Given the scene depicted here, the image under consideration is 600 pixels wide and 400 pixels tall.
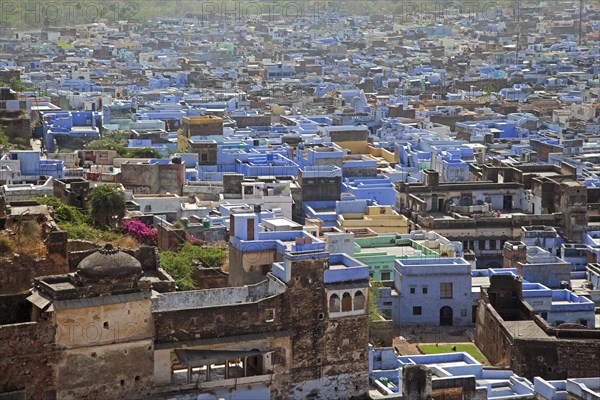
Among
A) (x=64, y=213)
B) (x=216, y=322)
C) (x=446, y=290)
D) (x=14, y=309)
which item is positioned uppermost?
(x=64, y=213)

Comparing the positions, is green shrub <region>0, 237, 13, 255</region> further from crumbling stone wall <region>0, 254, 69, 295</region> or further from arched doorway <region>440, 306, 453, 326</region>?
arched doorway <region>440, 306, 453, 326</region>

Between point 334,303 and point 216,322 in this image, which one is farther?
point 334,303

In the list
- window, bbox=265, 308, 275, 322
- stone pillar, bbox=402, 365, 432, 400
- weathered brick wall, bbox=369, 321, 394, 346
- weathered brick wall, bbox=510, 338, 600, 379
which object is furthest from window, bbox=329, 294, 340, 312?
weathered brick wall, bbox=510, 338, 600, 379

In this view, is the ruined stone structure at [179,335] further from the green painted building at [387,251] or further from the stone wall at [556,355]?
the green painted building at [387,251]

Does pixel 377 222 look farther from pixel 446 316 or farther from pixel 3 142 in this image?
pixel 3 142

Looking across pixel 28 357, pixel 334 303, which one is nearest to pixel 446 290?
pixel 334 303

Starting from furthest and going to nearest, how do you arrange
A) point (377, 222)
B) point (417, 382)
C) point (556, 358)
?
point (377, 222)
point (556, 358)
point (417, 382)

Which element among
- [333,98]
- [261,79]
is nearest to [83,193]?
[333,98]
